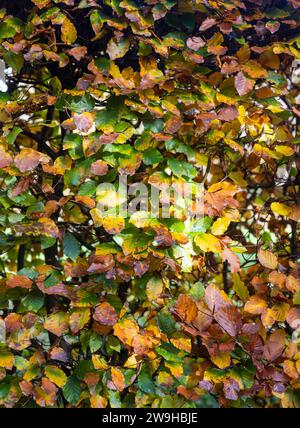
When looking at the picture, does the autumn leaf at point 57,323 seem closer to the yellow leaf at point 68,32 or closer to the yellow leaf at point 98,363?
the yellow leaf at point 98,363

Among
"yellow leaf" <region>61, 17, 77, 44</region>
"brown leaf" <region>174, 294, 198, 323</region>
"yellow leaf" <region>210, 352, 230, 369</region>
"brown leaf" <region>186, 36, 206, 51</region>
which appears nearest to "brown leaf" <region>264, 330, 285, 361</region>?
"yellow leaf" <region>210, 352, 230, 369</region>

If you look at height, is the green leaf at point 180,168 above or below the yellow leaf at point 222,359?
above

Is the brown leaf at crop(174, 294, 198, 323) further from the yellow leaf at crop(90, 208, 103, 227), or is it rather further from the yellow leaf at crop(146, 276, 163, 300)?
the yellow leaf at crop(90, 208, 103, 227)

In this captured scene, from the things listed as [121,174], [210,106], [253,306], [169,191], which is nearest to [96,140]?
[121,174]

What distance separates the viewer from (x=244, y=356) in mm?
1604

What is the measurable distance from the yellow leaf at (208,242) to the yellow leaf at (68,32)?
2.41 ft

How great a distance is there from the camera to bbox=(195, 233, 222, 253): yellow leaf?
4.85ft

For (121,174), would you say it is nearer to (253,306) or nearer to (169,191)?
(169,191)

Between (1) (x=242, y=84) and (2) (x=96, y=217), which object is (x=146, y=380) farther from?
(1) (x=242, y=84)

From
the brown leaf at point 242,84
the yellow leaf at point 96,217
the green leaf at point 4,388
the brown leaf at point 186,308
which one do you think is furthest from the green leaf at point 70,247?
the brown leaf at point 242,84

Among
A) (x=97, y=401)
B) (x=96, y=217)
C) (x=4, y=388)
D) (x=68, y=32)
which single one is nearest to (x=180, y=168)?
(x=96, y=217)

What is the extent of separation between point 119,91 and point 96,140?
163mm

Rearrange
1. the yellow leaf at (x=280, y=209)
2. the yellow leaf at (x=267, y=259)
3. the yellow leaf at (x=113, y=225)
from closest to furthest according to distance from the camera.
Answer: the yellow leaf at (x=113, y=225), the yellow leaf at (x=267, y=259), the yellow leaf at (x=280, y=209)

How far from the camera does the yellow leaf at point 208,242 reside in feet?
4.85
